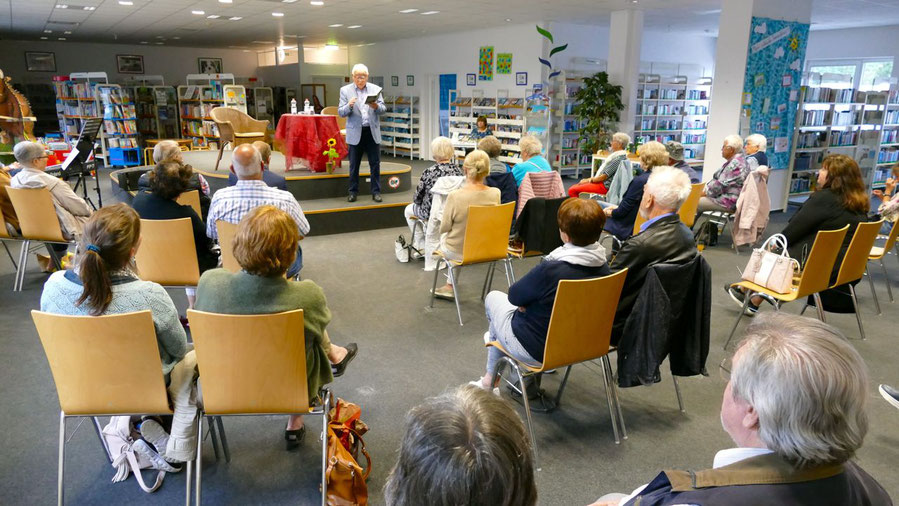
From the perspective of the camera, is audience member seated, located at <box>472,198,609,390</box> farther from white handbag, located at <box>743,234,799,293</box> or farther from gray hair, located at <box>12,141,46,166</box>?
gray hair, located at <box>12,141,46,166</box>

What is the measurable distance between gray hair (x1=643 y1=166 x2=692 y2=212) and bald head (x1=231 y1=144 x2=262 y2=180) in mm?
2283

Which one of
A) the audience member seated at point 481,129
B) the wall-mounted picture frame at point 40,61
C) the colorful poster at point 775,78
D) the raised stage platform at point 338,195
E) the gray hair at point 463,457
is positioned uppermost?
the wall-mounted picture frame at point 40,61

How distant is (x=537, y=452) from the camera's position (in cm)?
253

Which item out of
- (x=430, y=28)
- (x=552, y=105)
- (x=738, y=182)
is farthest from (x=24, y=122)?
(x=738, y=182)

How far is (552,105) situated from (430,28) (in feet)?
10.2

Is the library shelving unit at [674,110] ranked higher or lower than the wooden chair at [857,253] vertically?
higher

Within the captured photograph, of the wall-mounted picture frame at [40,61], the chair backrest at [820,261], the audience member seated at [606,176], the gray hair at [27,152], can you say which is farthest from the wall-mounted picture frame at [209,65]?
the chair backrest at [820,261]

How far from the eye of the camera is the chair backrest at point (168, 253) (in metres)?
3.23

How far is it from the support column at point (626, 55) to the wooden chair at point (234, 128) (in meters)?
5.74

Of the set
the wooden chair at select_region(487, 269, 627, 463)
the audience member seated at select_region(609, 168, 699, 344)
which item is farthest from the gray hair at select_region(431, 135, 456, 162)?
the wooden chair at select_region(487, 269, 627, 463)

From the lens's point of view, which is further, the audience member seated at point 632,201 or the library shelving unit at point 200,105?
the library shelving unit at point 200,105

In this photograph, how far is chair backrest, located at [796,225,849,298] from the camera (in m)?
3.22

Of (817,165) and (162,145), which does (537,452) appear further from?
(817,165)

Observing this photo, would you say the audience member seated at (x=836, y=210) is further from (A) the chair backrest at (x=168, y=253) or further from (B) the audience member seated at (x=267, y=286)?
(A) the chair backrest at (x=168, y=253)
